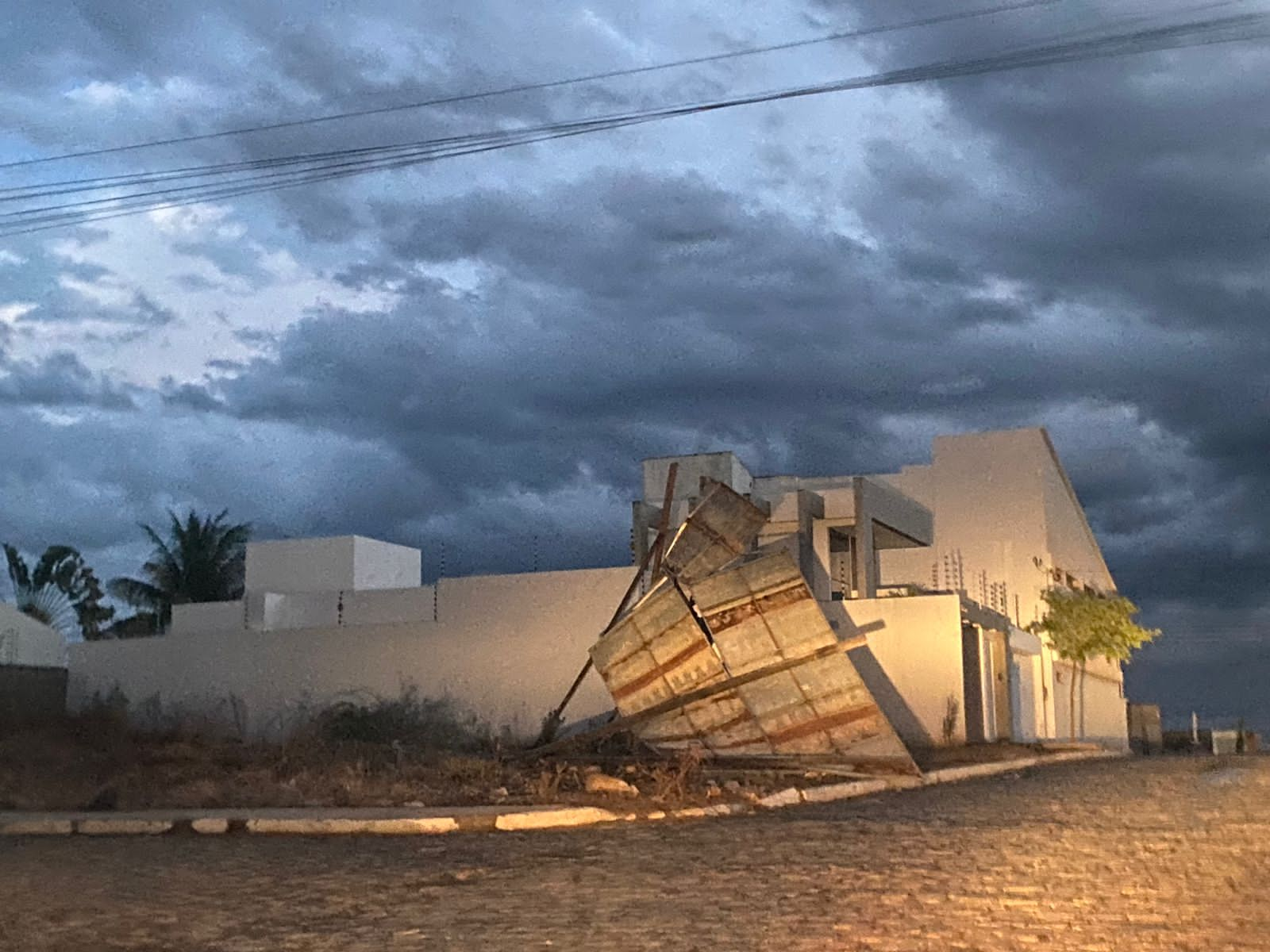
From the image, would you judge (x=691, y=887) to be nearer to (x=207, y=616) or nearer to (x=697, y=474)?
(x=697, y=474)

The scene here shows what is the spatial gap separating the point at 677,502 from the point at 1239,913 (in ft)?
85.3

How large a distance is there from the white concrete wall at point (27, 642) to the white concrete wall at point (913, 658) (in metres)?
22.8

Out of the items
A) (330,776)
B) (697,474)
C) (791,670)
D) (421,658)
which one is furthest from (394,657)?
(330,776)

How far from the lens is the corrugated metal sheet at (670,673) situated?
832 inches

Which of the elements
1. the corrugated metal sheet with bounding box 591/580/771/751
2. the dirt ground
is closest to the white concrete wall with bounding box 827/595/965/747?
the dirt ground

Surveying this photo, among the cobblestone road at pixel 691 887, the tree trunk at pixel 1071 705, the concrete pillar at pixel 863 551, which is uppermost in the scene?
the concrete pillar at pixel 863 551

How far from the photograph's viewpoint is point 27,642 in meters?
39.8

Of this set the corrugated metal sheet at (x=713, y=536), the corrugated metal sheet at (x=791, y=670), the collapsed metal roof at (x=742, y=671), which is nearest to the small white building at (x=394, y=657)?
the corrugated metal sheet at (x=713, y=536)

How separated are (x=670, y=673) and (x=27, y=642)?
2593 cm

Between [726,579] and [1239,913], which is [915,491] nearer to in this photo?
[726,579]

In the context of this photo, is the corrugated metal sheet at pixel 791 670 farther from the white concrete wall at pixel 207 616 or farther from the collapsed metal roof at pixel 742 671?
the white concrete wall at pixel 207 616

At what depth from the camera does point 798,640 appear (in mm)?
20547

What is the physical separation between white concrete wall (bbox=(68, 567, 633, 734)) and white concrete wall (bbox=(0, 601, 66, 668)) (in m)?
6.17

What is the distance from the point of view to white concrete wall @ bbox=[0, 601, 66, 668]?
126 ft
